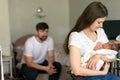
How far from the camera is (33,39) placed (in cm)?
366

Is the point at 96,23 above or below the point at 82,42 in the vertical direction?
above

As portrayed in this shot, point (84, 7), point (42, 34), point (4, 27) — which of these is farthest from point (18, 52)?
point (84, 7)

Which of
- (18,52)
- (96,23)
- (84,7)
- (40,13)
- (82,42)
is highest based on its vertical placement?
(84,7)

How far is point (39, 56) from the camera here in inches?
147

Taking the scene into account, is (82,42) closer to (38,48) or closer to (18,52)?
(38,48)

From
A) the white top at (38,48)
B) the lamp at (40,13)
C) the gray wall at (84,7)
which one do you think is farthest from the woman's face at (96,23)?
the lamp at (40,13)

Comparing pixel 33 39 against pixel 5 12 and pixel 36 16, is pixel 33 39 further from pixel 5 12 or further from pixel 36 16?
pixel 36 16

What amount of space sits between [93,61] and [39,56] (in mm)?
1942

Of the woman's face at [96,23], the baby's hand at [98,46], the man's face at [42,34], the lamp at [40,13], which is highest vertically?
the lamp at [40,13]

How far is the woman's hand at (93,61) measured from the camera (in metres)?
1.88

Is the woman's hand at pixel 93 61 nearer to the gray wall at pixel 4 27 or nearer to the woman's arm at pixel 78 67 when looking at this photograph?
the woman's arm at pixel 78 67

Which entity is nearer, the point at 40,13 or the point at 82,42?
the point at 82,42

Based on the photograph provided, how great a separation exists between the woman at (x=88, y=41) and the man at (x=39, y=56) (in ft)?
5.09

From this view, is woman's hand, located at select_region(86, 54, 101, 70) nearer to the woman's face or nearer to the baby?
the baby
